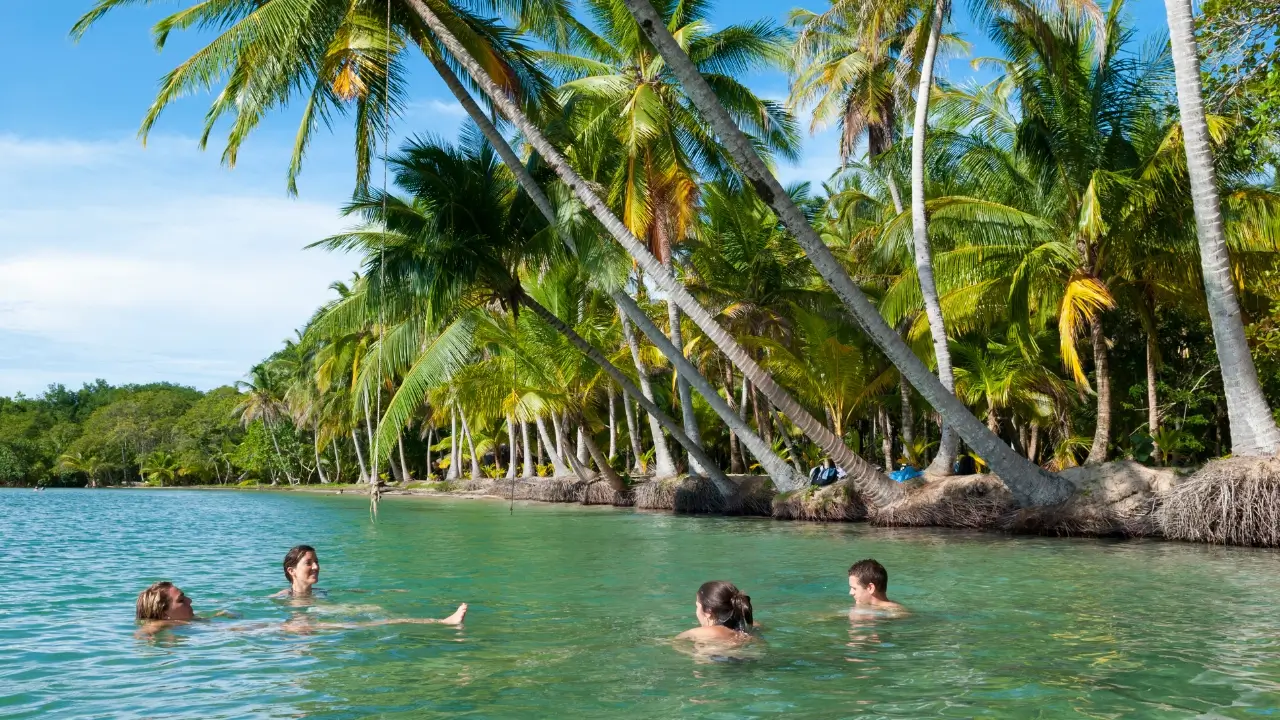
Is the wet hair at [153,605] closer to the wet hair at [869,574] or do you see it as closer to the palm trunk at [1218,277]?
the wet hair at [869,574]

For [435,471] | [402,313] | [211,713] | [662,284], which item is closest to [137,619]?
[211,713]

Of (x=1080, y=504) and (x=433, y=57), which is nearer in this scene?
(x=1080, y=504)

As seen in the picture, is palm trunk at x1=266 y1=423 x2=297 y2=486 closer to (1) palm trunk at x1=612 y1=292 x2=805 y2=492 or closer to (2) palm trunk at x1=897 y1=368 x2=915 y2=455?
(2) palm trunk at x1=897 y1=368 x2=915 y2=455

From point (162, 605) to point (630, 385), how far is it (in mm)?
13893

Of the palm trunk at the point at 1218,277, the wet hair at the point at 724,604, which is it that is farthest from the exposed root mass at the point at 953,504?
the wet hair at the point at 724,604

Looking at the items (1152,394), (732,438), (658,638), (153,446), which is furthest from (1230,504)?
(153,446)

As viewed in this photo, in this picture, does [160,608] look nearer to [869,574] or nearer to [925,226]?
[869,574]

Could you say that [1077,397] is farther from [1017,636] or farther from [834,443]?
[1017,636]

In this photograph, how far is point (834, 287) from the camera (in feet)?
48.4

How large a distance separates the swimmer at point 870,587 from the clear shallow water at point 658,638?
229mm

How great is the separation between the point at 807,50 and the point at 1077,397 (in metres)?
11.2

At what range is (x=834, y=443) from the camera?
680 inches

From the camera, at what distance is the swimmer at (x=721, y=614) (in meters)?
6.66

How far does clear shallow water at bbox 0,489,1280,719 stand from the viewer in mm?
5434
